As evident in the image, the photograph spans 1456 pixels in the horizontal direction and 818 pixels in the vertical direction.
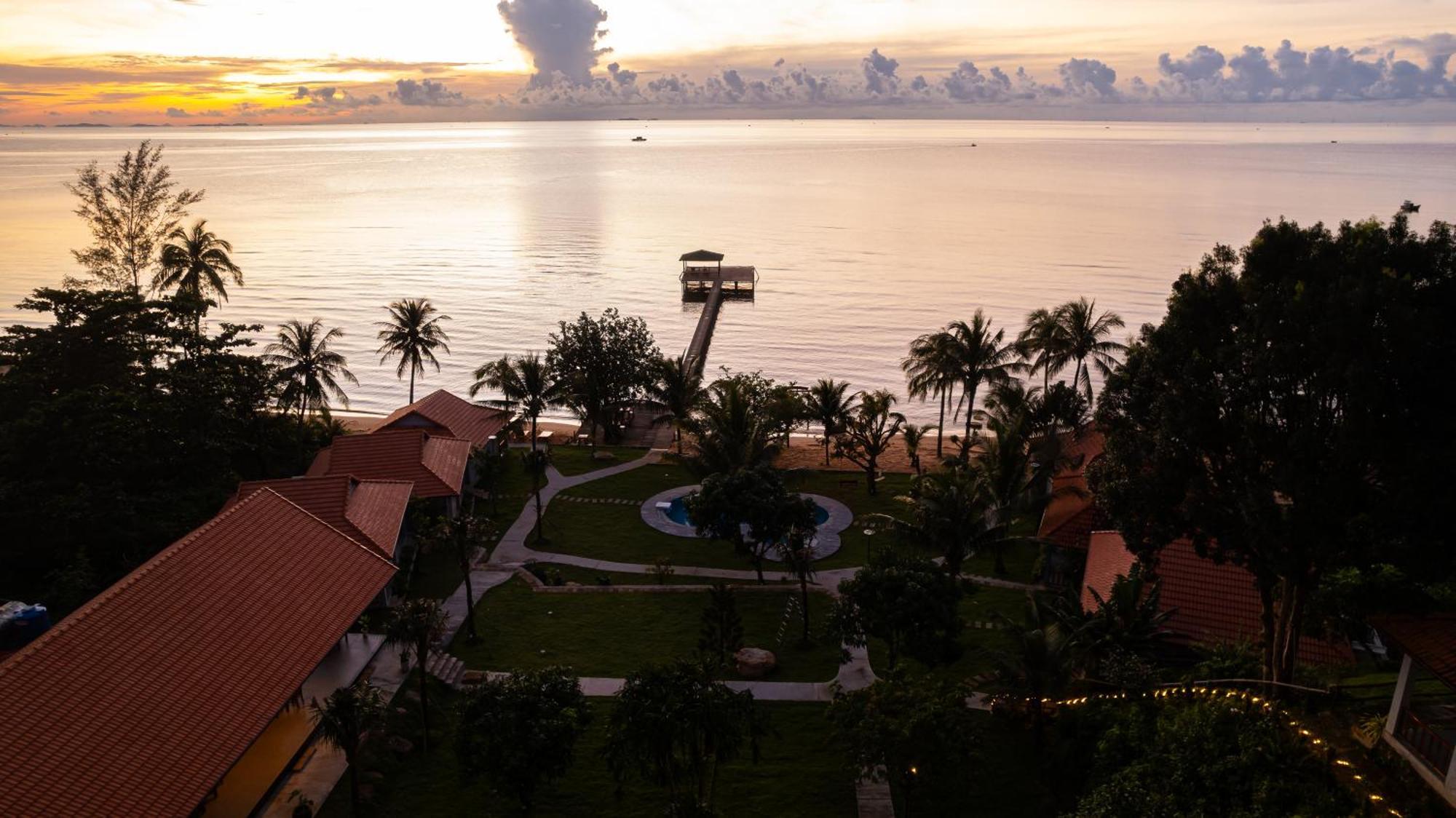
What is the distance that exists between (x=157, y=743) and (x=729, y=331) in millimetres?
63460

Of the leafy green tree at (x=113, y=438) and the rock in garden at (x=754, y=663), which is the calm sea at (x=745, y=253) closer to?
the leafy green tree at (x=113, y=438)

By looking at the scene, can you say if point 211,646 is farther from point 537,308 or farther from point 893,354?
point 537,308

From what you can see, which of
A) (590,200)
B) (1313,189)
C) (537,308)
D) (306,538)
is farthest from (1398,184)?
(306,538)

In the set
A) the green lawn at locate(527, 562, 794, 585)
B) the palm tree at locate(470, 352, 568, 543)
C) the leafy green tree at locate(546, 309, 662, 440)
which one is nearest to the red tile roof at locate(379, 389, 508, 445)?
the palm tree at locate(470, 352, 568, 543)

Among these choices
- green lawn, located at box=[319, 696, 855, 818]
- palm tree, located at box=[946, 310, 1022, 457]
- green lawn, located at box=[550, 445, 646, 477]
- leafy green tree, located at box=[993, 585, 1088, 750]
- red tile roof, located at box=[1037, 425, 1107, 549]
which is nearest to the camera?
green lawn, located at box=[319, 696, 855, 818]

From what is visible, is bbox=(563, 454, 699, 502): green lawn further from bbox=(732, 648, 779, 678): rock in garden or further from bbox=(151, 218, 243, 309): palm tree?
bbox=(151, 218, 243, 309): palm tree

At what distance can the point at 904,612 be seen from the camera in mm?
22609

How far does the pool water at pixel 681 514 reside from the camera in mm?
36594

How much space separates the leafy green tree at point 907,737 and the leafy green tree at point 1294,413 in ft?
19.2

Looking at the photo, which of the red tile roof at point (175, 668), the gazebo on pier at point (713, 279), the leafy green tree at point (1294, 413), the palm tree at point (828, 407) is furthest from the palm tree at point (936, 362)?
the gazebo on pier at point (713, 279)

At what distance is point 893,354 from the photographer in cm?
7025

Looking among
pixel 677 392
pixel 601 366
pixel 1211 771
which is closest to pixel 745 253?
pixel 601 366

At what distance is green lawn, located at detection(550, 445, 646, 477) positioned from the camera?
1682 inches

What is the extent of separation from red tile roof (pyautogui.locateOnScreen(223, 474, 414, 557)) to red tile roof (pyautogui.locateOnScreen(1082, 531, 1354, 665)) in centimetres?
2110
